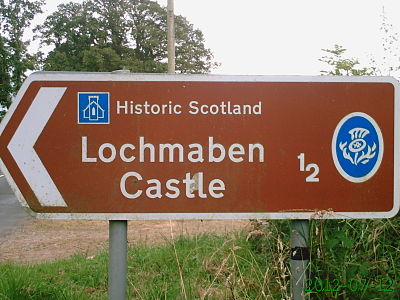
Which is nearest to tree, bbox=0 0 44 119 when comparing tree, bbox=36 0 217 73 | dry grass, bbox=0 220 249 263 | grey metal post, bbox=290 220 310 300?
tree, bbox=36 0 217 73

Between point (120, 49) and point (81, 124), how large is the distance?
40386mm

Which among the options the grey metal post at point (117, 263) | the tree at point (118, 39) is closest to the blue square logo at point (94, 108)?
the grey metal post at point (117, 263)

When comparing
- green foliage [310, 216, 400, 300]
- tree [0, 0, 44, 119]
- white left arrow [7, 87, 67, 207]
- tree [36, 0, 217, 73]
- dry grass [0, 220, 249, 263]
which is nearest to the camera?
white left arrow [7, 87, 67, 207]

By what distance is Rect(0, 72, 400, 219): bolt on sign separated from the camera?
1.76 meters

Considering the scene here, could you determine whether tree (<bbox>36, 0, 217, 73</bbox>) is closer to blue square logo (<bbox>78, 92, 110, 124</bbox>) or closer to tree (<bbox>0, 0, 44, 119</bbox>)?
tree (<bbox>0, 0, 44, 119</bbox>)

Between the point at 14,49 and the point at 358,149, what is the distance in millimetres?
33439

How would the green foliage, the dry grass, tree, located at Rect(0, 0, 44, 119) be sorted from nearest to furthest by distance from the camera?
1. the green foliage
2. the dry grass
3. tree, located at Rect(0, 0, 44, 119)

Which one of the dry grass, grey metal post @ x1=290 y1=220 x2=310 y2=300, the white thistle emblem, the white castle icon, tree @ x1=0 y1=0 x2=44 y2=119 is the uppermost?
tree @ x1=0 y1=0 x2=44 y2=119

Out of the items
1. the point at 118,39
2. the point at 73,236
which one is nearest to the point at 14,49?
the point at 118,39

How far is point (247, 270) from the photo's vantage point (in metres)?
3.29

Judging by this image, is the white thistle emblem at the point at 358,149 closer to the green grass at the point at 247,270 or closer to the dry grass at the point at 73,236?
the green grass at the point at 247,270

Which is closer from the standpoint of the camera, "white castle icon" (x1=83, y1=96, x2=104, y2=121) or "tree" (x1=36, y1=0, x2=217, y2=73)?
"white castle icon" (x1=83, y1=96, x2=104, y2=121)

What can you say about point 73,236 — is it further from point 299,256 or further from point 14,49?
point 14,49

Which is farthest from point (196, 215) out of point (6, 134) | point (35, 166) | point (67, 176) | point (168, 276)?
point (168, 276)
